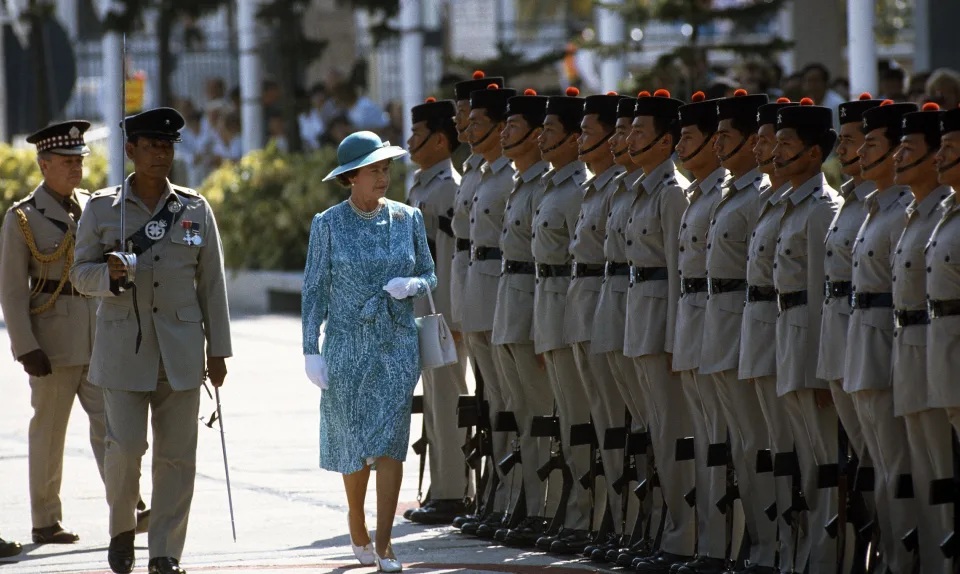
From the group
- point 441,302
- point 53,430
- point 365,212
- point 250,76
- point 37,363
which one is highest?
point 250,76

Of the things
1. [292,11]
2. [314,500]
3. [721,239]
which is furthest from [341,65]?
[721,239]

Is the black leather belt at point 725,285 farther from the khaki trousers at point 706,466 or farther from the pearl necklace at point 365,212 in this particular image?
the pearl necklace at point 365,212

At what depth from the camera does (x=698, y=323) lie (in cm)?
850

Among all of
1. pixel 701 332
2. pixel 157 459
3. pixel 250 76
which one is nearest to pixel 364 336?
pixel 157 459

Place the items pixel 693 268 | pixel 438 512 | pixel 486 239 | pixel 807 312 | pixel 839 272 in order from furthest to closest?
1. pixel 438 512
2. pixel 486 239
3. pixel 693 268
4. pixel 807 312
5. pixel 839 272

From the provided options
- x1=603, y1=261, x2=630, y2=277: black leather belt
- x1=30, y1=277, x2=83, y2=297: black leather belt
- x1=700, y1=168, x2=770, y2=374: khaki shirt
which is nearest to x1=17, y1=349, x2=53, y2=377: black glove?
x1=30, y1=277, x2=83, y2=297: black leather belt

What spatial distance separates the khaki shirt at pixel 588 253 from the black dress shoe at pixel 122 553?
2.35 m

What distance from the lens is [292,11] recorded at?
82.6ft

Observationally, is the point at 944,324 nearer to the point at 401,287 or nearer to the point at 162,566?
the point at 401,287

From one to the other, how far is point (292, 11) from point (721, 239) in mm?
17551

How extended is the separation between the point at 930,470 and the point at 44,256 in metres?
5.02

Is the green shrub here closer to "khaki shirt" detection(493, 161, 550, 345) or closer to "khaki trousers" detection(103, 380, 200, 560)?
"khaki shirt" detection(493, 161, 550, 345)

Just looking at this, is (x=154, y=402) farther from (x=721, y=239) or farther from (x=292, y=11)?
(x=292, y=11)

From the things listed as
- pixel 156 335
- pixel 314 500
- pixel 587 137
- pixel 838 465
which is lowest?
pixel 314 500
